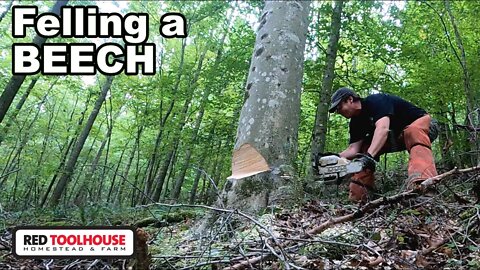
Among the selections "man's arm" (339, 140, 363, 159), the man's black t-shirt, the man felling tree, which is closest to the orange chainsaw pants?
the man felling tree

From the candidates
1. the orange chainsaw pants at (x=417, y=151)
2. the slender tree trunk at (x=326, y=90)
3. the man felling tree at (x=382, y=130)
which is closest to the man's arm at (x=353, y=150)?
the man felling tree at (x=382, y=130)

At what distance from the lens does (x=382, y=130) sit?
3.57 m

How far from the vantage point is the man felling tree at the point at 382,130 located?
357 centimetres

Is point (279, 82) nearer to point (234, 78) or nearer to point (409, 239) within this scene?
point (409, 239)

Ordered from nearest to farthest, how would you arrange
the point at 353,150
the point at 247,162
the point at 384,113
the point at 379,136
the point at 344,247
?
the point at 344,247
the point at 247,162
the point at 379,136
the point at 384,113
the point at 353,150

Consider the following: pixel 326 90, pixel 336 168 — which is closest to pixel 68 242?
pixel 336 168

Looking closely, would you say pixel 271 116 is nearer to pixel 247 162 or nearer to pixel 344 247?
pixel 247 162

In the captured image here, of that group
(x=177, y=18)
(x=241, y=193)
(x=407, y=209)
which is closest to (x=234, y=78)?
(x=177, y=18)

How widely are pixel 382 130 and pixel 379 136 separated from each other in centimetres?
7

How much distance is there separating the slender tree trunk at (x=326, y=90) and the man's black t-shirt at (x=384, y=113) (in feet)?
8.19

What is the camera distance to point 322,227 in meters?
2.04

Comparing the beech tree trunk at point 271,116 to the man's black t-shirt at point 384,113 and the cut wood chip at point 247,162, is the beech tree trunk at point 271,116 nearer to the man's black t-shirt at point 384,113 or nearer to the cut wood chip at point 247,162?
the cut wood chip at point 247,162

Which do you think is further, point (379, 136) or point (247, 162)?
point (379, 136)

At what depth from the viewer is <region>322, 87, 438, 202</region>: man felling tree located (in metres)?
3.57
